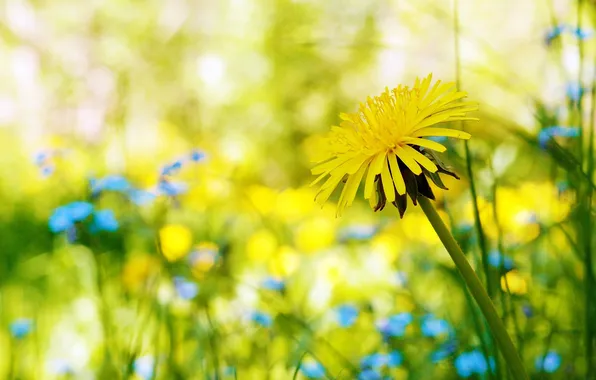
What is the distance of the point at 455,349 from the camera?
4.25 feet

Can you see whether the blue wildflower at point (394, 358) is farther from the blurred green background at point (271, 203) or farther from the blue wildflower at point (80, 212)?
the blue wildflower at point (80, 212)

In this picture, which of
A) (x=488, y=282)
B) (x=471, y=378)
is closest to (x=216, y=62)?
(x=471, y=378)

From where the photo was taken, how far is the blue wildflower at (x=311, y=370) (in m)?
1.37

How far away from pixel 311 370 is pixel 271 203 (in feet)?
6.42

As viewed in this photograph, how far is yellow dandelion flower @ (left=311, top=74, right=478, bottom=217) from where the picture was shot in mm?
667

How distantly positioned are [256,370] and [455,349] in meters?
0.64

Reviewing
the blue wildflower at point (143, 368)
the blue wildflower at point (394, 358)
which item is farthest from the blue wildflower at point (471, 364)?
the blue wildflower at point (143, 368)

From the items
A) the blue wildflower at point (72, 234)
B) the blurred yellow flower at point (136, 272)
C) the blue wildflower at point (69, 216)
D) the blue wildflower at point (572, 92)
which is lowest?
the blurred yellow flower at point (136, 272)

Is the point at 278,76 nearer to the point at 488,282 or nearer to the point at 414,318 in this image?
the point at 414,318

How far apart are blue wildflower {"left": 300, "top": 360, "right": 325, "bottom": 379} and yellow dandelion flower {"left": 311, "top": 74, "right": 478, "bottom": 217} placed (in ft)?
2.25

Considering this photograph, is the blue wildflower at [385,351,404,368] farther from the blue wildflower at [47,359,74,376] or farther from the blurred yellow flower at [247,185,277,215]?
the blurred yellow flower at [247,185,277,215]

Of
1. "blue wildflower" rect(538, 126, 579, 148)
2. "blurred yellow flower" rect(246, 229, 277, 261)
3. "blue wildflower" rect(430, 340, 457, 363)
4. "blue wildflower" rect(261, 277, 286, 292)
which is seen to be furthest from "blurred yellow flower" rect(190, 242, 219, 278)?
"blue wildflower" rect(538, 126, 579, 148)

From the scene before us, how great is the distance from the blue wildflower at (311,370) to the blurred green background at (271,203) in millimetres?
15

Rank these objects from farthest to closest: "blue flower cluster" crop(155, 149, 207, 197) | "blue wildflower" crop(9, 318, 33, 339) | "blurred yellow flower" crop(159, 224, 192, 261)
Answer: "blurred yellow flower" crop(159, 224, 192, 261), "blue wildflower" crop(9, 318, 33, 339), "blue flower cluster" crop(155, 149, 207, 197)
